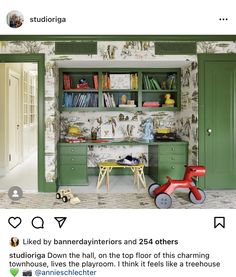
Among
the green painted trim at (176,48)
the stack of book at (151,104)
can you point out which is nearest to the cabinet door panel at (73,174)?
the stack of book at (151,104)

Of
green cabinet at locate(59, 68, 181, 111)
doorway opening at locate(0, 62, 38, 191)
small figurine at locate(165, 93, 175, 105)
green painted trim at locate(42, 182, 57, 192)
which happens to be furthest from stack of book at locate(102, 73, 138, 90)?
green painted trim at locate(42, 182, 57, 192)

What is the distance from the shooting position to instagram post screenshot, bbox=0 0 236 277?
2.10ft

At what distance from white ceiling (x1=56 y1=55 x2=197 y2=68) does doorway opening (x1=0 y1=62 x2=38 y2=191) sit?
1.11 metres

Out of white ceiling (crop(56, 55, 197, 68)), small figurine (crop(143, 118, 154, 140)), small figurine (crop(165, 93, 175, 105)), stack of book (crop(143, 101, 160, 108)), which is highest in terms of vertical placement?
white ceiling (crop(56, 55, 197, 68))

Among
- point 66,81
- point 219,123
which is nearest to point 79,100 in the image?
point 66,81

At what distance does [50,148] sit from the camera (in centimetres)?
381

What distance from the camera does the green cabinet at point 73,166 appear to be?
4.04 metres

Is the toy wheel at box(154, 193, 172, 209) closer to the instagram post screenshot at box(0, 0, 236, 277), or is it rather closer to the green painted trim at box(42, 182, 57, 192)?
the instagram post screenshot at box(0, 0, 236, 277)

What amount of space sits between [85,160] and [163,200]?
1455 mm
